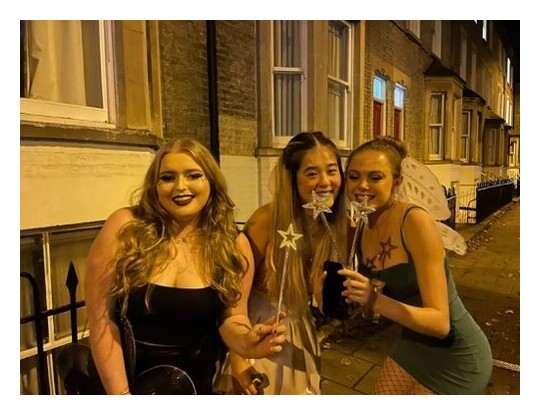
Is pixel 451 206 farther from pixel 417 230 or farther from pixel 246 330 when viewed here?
pixel 246 330

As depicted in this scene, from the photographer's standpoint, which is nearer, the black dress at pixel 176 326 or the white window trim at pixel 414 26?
the black dress at pixel 176 326

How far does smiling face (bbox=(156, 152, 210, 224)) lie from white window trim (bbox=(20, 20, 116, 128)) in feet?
0.84

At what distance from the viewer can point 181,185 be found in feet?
3.40

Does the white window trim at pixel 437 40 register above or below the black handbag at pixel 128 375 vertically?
above

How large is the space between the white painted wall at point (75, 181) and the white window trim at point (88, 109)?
0.08 meters

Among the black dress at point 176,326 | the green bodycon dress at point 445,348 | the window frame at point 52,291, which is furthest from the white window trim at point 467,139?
the window frame at point 52,291

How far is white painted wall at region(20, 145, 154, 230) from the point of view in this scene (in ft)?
3.49

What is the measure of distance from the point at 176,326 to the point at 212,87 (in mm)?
735

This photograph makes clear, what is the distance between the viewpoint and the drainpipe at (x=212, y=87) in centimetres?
115

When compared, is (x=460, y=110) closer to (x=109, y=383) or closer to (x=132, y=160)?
(x=132, y=160)

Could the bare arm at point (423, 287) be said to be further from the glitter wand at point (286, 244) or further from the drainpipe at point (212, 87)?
the drainpipe at point (212, 87)

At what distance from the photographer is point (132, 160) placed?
1124 millimetres

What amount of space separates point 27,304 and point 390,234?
1.14m

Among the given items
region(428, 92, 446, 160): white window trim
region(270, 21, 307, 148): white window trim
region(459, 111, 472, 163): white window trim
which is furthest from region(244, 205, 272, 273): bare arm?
region(459, 111, 472, 163): white window trim
